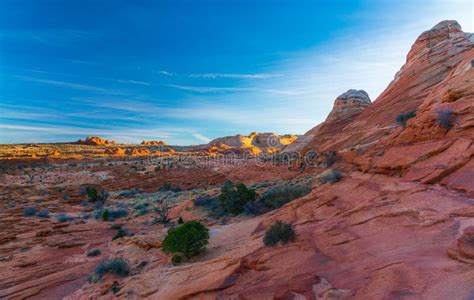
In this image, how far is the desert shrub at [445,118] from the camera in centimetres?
842

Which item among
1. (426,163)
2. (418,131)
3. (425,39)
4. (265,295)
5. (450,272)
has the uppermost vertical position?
(425,39)

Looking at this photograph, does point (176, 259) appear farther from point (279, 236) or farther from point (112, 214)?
point (112, 214)

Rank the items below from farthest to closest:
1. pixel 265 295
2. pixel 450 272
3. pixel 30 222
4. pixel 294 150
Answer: pixel 294 150 < pixel 30 222 < pixel 265 295 < pixel 450 272

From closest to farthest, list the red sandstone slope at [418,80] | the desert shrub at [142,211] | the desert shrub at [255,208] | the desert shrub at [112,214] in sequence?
the desert shrub at [255,208] < the red sandstone slope at [418,80] < the desert shrub at [112,214] < the desert shrub at [142,211]

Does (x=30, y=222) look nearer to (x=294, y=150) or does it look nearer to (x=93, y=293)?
(x=93, y=293)

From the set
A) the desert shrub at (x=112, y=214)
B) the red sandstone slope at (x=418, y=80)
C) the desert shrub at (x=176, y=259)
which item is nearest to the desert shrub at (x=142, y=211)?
the desert shrub at (x=112, y=214)

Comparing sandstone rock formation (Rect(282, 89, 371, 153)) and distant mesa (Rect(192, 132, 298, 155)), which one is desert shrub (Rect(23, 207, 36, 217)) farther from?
distant mesa (Rect(192, 132, 298, 155))

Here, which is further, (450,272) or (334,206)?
(334,206)

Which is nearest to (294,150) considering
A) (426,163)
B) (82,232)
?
(82,232)

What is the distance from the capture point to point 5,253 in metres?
12.5

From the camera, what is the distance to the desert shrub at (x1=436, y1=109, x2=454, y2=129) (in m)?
8.42

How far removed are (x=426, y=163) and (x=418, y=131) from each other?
1873mm

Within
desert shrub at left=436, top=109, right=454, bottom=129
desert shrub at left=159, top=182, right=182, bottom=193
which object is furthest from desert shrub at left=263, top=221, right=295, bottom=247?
desert shrub at left=159, top=182, right=182, bottom=193

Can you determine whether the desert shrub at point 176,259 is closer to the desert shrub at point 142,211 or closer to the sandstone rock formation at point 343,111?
the desert shrub at point 142,211
